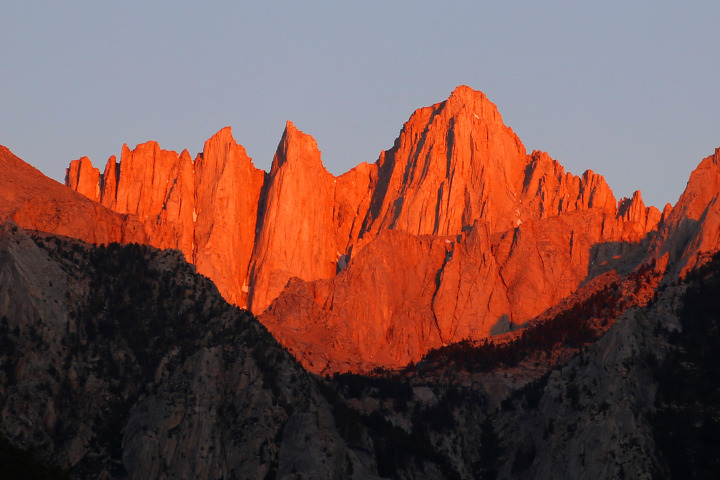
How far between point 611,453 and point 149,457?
42802 millimetres

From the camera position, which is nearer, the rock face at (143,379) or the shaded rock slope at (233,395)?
the rock face at (143,379)

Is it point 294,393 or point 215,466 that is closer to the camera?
point 215,466

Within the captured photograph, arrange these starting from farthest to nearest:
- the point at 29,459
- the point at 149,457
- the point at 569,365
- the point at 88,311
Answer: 1. the point at 569,365
2. the point at 88,311
3. the point at 149,457
4. the point at 29,459

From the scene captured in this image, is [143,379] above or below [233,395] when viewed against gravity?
above

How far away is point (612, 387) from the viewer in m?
179

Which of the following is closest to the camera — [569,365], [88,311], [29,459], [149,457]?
[29,459]

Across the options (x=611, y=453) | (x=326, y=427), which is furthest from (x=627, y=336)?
(x=326, y=427)

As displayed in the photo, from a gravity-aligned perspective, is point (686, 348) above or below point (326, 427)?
above

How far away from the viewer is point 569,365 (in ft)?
629

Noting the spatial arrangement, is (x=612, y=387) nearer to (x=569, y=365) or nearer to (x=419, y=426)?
(x=569, y=365)

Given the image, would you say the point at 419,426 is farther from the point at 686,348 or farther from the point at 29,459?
the point at 29,459

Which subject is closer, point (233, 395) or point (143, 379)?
point (143, 379)

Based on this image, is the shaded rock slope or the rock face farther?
the shaded rock slope

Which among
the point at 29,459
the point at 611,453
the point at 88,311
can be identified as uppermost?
the point at 88,311
